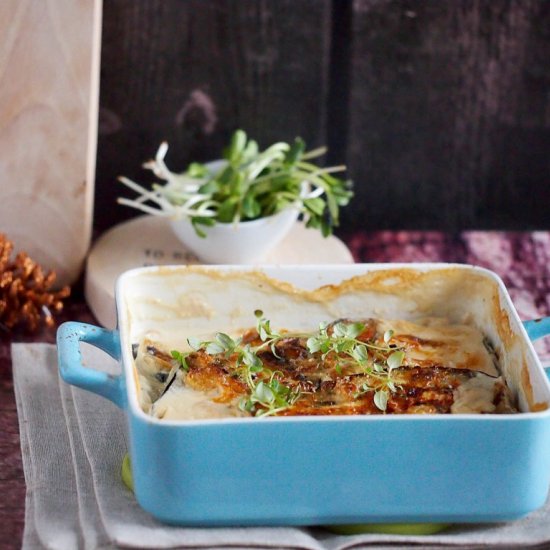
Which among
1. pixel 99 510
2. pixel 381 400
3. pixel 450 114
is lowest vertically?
pixel 99 510

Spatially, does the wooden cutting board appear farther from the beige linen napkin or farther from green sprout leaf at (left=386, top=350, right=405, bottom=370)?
green sprout leaf at (left=386, top=350, right=405, bottom=370)

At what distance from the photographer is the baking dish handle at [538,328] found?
1219 millimetres

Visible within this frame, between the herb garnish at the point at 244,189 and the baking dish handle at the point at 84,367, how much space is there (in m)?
0.37

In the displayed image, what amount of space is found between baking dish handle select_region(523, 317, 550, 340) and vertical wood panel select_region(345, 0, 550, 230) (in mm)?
668

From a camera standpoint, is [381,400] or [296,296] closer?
[381,400]

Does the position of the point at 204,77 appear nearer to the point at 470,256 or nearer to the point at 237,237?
the point at 237,237

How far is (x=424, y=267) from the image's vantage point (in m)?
1.32

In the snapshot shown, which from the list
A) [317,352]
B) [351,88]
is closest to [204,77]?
[351,88]

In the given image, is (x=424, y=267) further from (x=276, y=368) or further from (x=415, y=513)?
(x=415, y=513)

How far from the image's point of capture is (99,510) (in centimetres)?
109

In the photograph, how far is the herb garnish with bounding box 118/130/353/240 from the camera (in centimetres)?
157

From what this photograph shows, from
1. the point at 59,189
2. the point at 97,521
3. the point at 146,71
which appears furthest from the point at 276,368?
the point at 146,71

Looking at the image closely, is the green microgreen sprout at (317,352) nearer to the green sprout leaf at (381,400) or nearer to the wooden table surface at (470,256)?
the green sprout leaf at (381,400)

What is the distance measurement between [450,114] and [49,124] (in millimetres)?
667
